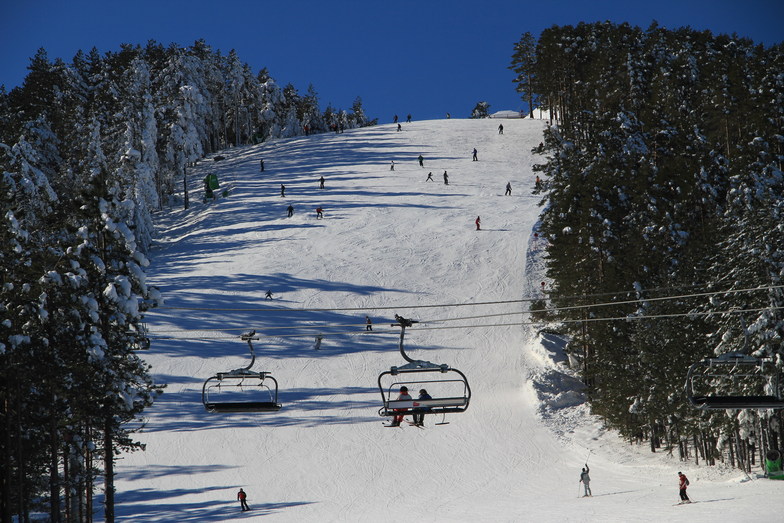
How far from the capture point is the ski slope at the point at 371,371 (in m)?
29.9

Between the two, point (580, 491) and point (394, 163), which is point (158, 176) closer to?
point (394, 163)

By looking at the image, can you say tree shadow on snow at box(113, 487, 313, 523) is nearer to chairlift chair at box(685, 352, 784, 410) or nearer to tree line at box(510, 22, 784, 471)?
tree line at box(510, 22, 784, 471)

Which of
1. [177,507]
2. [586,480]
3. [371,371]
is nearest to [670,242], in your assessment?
[586,480]

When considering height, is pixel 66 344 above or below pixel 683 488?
above

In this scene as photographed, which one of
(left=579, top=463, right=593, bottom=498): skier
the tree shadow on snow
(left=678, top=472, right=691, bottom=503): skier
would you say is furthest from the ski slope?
(left=678, top=472, right=691, bottom=503): skier

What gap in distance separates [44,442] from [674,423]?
23151 mm

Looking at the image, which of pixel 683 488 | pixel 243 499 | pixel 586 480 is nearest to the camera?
pixel 683 488

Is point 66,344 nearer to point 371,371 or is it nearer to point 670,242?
point 371,371

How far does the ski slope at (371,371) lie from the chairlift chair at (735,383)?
336 cm

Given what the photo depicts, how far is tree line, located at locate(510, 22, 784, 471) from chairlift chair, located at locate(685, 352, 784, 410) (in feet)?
1.05

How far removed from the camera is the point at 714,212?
43969mm

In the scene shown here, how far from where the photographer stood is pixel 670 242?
4006 cm

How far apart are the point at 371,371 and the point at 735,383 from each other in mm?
20132

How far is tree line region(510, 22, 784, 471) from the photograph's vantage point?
27.8 meters
